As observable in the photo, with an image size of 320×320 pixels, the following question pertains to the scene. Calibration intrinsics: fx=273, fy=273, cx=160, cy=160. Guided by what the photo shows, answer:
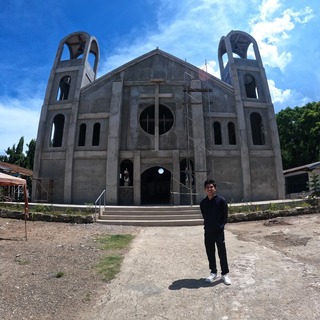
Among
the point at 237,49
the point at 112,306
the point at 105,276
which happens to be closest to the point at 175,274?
the point at 105,276

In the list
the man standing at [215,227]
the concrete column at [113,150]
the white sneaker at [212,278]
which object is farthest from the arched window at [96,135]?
the white sneaker at [212,278]

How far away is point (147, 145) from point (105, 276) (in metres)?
13.5

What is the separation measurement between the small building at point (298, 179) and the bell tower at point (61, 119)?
1913 centimetres

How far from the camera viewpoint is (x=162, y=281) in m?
5.09

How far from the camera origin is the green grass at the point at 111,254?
18.7 ft

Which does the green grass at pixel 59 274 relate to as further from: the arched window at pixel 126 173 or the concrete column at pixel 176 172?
the arched window at pixel 126 173

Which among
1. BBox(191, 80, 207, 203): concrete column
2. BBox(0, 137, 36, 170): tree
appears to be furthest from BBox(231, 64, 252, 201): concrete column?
BBox(0, 137, 36, 170): tree

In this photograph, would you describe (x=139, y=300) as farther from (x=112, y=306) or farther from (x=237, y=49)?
(x=237, y=49)

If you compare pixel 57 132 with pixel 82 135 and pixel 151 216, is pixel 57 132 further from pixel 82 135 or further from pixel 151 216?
pixel 151 216

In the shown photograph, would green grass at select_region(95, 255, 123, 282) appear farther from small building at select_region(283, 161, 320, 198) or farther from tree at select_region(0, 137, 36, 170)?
tree at select_region(0, 137, 36, 170)

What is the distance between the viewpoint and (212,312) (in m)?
3.75

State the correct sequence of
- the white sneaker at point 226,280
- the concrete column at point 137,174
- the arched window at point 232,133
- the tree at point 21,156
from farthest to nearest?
the tree at point 21,156
the arched window at point 232,133
the concrete column at point 137,174
the white sneaker at point 226,280

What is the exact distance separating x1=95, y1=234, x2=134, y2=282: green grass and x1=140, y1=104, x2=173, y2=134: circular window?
36.6ft

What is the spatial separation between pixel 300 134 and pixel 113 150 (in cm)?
2820
